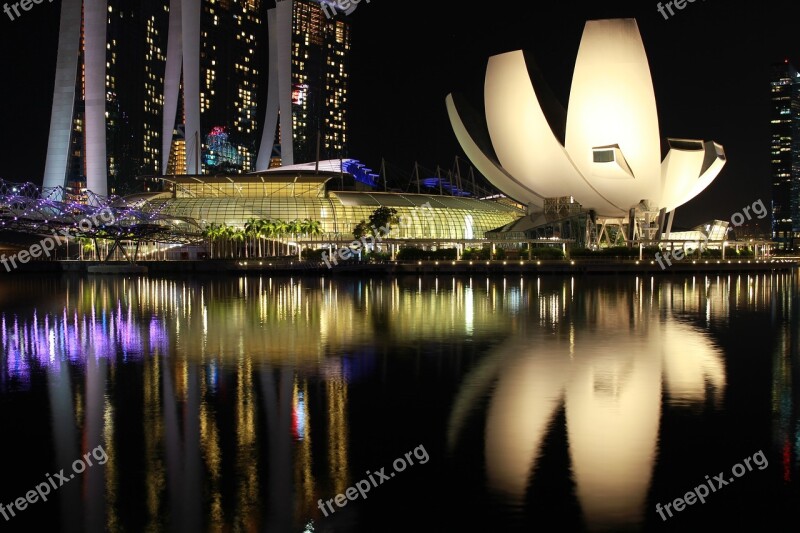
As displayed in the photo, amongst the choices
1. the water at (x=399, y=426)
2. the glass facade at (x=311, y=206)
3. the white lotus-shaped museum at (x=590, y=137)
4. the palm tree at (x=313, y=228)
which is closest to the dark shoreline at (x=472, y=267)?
the white lotus-shaped museum at (x=590, y=137)

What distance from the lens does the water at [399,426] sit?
6477 mm

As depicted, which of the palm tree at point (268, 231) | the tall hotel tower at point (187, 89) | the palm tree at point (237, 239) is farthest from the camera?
the tall hotel tower at point (187, 89)

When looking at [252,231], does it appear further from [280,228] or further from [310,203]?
[310,203]

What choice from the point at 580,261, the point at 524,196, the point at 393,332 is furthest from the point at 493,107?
the point at 393,332

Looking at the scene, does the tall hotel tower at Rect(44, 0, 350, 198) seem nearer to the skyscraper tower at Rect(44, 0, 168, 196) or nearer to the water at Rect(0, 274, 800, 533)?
the skyscraper tower at Rect(44, 0, 168, 196)

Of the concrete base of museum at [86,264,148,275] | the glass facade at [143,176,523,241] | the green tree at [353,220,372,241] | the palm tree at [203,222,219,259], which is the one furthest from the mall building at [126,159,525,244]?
the concrete base of museum at [86,264,148,275]

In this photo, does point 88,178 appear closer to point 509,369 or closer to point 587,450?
point 509,369

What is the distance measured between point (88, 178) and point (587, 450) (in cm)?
6293
